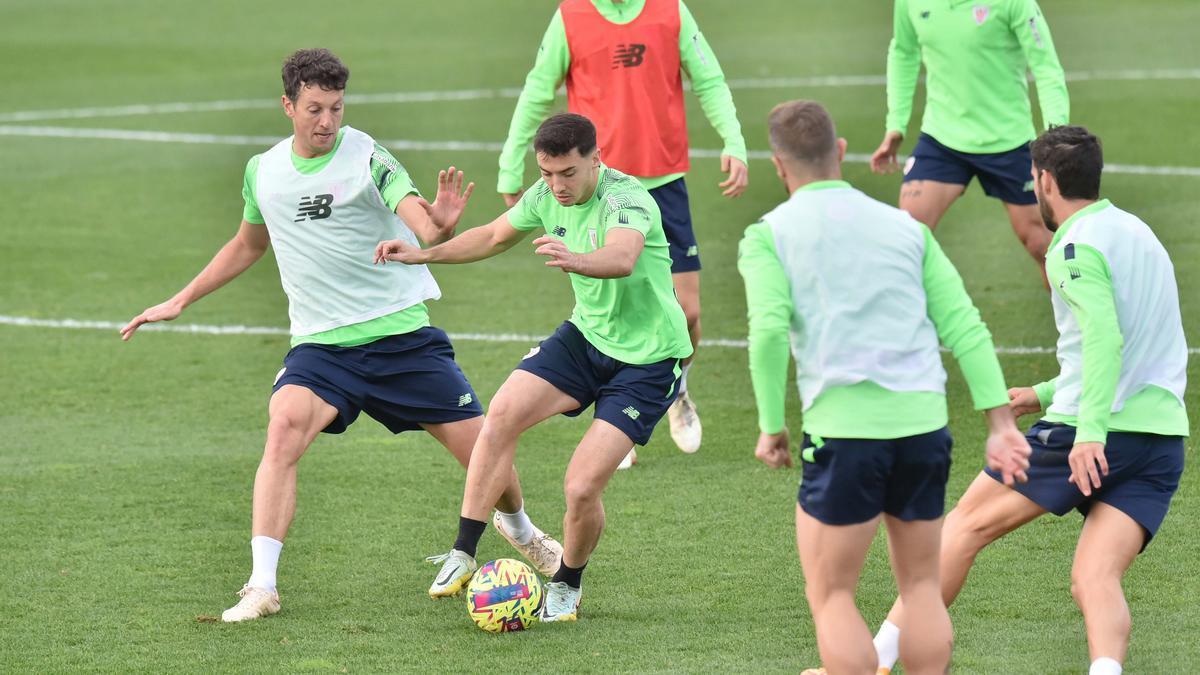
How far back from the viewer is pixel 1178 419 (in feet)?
19.3

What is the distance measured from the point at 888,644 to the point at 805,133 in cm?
188

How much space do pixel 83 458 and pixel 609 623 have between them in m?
3.93

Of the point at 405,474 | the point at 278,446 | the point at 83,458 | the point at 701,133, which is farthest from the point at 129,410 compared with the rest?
the point at 701,133

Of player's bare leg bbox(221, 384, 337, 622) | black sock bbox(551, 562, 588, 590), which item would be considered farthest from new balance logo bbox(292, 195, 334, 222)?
black sock bbox(551, 562, 588, 590)

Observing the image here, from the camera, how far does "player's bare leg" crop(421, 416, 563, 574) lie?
7.55 metres

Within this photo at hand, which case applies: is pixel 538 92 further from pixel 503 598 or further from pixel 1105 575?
pixel 1105 575

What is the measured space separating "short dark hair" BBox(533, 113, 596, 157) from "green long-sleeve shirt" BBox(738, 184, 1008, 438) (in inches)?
63.5

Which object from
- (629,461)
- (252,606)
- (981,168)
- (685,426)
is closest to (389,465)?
(629,461)

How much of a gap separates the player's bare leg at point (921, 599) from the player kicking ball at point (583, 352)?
1625mm

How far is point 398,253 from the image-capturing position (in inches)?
278

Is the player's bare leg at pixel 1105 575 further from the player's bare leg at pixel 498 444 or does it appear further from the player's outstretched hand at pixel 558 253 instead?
the player's bare leg at pixel 498 444

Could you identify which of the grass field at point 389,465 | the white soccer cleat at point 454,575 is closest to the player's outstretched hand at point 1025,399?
the grass field at point 389,465

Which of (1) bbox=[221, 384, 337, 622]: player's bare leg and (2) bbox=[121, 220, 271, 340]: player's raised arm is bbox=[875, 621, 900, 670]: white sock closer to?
(1) bbox=[221, 384, 337, 622]: player's bare leg

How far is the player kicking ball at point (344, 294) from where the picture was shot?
7418 millimetres
